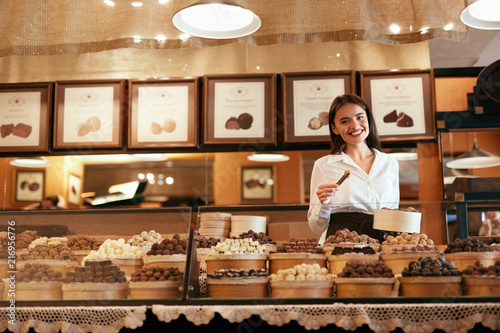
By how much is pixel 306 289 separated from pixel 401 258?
484mm

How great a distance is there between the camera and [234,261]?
2.30 metres

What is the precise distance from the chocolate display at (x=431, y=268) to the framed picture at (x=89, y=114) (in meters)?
3.10

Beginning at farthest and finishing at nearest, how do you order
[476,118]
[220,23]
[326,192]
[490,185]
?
1. [476,118]
2. [490,185]
3. [220,23]
4. [326,192]

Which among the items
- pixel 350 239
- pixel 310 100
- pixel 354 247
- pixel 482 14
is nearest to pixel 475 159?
pixel 310 100

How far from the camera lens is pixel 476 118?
4293mm

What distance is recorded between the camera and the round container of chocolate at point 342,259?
2.25 meters

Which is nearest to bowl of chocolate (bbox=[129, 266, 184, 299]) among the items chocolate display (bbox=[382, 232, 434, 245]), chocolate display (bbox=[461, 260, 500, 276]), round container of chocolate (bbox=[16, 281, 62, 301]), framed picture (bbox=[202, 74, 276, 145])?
round container of chocolate (bbox=[16, 281, 62, 301])

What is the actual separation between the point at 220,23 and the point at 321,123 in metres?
1.60

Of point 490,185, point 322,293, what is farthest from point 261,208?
point 490,185

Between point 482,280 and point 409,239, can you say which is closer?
point 482,280

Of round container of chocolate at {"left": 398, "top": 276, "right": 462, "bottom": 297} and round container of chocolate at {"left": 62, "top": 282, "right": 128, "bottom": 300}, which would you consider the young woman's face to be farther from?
round container of chocolate at {"left": 62, "top": 282, "right": 128, "bottom": 300}

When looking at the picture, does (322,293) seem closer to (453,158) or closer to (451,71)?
(451,71)

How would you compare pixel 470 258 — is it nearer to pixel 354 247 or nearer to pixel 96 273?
pixel 354 247

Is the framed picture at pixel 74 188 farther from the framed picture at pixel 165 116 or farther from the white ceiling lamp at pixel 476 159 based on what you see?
the white ceiling lamp at pixel 476 159
